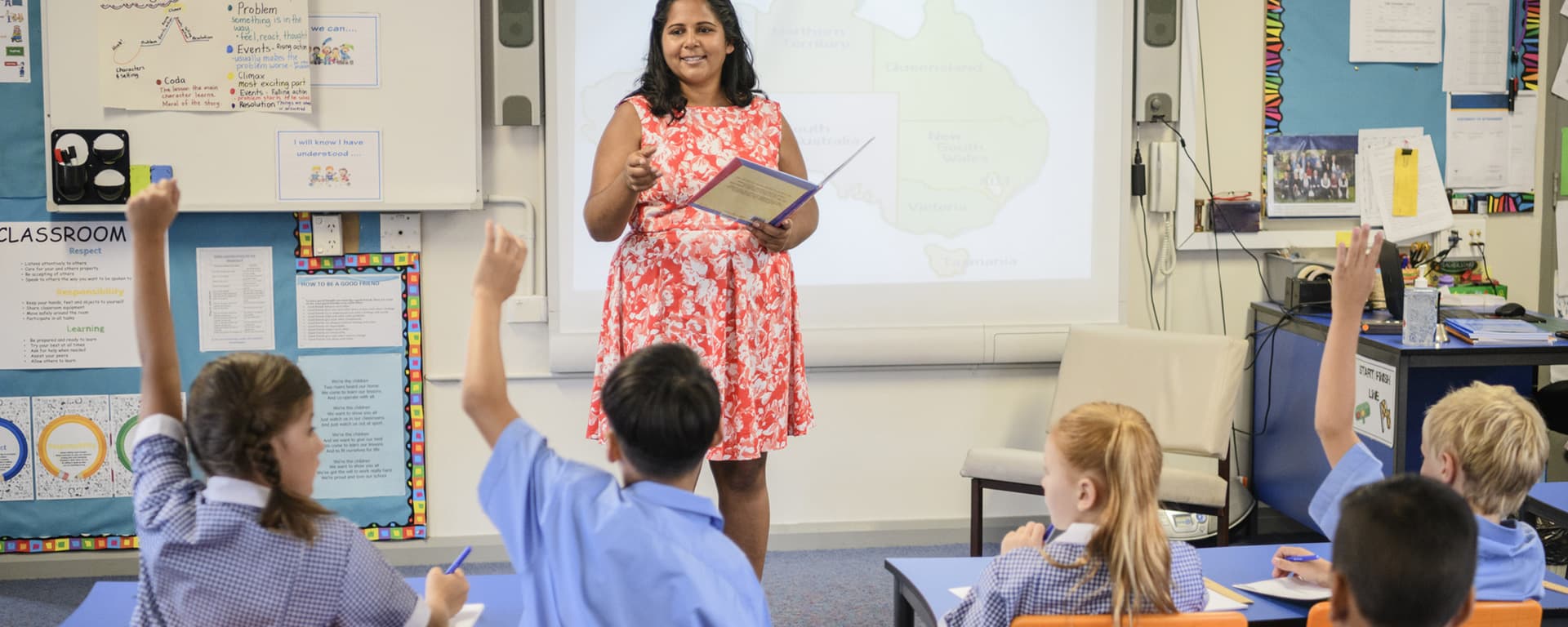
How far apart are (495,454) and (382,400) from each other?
97.8 inches

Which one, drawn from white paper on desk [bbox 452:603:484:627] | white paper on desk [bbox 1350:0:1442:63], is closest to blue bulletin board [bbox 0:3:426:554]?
white paper on desk [bbox 452:603:484:627]

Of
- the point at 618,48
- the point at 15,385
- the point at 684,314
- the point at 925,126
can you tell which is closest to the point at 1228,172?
the point at 925,126

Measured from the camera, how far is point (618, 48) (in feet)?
12.8

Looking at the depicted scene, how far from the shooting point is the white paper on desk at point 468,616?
189 cm

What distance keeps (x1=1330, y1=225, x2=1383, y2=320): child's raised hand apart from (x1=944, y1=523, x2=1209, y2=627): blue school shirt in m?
0.48

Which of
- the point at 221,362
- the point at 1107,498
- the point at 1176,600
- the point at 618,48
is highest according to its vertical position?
the point at 618,48

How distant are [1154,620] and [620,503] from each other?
0.68 meters

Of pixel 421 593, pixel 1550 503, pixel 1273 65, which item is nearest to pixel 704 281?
pixel 421 593

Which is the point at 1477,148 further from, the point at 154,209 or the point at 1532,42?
the point at 154,209

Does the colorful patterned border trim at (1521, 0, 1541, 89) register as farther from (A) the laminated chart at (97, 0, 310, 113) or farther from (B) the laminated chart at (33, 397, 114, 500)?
(B) the laminated chart at (33, 397, 114, 500)

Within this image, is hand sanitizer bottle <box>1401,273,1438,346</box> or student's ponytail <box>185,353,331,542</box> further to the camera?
hand sanitizer bottle <box>1401,273,1438,346</box>

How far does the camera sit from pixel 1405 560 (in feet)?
4.43

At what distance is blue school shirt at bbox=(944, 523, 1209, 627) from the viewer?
177cm

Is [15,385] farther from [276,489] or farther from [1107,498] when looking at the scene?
[1107,498]
